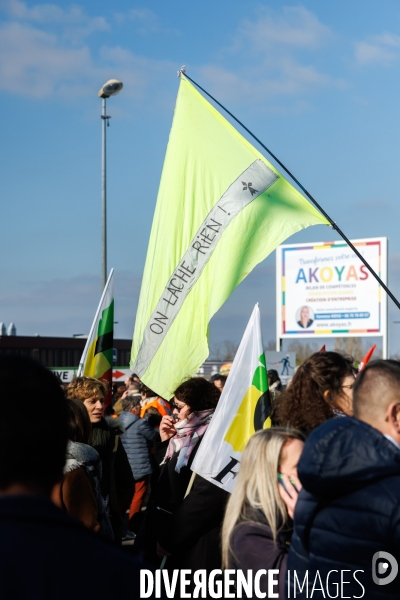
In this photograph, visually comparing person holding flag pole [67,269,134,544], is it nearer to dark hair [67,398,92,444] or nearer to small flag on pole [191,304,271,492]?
dark hair [67,398,92,444]

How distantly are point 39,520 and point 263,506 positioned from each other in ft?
5.74

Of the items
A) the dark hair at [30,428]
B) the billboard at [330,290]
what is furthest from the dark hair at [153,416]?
the billboard at [330,290]

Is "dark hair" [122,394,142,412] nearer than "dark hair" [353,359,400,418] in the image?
No

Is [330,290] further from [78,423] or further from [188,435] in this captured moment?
[78,423]

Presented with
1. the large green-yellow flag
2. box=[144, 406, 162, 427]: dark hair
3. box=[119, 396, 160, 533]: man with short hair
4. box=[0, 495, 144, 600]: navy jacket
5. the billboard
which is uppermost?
the billboard

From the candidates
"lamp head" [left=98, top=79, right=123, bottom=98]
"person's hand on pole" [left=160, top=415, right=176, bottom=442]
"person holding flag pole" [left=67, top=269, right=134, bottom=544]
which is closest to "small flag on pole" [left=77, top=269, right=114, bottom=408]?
"person holding flag pole" [left=67, top=269, right=134, bottom=544]

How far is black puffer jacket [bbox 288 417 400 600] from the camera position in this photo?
219 centimetres

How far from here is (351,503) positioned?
2234 millimetres

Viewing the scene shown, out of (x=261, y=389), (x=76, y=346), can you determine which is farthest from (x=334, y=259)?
(x=261, y=389)

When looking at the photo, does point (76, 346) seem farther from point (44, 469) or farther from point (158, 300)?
point (44, 469)

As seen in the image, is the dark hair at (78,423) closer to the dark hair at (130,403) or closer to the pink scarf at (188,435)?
the pink scarf at (188,435)

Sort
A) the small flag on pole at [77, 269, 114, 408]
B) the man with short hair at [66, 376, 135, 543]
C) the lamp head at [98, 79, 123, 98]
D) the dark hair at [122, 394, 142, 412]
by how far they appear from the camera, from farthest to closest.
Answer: the lamp head at [98, 79, 123, 98] < the dark hair at [122, 394, 142, 412] < the small flag on pole at [77, 269, 114, 408] < the man with short hair at [66, 376, 135, 543]

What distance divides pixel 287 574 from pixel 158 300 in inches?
108

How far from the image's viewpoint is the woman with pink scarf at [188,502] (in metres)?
4.12
